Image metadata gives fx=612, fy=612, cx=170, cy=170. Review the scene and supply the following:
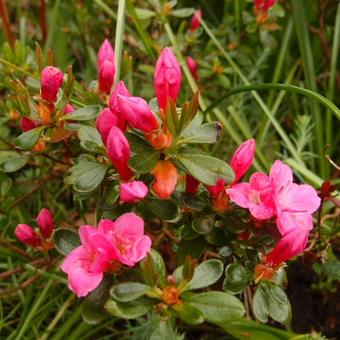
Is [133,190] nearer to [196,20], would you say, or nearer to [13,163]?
[13,163]

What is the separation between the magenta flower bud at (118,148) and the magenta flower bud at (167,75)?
8cm

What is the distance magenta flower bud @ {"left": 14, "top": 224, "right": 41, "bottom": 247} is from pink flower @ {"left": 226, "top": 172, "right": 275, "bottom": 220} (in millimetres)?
376

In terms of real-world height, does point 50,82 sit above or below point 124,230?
above

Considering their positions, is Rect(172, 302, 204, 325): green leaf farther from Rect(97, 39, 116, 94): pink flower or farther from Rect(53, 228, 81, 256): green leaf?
Rect(97, 39, 116, 94): pink flower

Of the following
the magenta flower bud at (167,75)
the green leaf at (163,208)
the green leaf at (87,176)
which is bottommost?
the green leaf at (163,208)

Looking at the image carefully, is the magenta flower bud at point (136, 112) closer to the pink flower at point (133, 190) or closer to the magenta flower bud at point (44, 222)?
the pink flower at point (133, 190)

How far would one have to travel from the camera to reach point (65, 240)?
2.80 feet

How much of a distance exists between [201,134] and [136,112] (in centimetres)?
10

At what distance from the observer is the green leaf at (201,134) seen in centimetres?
80

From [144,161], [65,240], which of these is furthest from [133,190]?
[65,240]

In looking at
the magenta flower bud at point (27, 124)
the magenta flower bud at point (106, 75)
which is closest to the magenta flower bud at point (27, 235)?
the magenta flower bud at point (27, 124)

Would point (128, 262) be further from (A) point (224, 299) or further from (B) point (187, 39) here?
(B) point (187, 39)

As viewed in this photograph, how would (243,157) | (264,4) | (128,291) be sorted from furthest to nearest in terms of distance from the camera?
(264,4)
(243,157)
(128,291)

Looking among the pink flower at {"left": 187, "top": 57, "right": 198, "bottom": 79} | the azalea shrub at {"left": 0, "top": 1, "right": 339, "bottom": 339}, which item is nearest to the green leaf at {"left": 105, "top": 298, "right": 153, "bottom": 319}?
the azalea shrub at {"left": 0, "top": 1, "right": 339, "bottom": 339}
